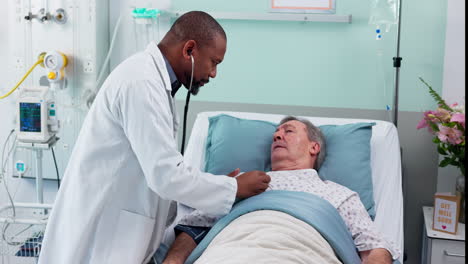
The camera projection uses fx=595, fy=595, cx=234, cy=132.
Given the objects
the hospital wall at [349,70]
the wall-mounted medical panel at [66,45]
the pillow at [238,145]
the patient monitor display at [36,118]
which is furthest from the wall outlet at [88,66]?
the pillow at [238,145]

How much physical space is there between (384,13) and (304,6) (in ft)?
1.19

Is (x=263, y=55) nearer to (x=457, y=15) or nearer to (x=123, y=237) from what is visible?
(x=457, y=15)

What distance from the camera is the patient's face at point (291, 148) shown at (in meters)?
2.27

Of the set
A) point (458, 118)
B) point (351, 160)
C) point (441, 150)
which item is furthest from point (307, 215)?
point (441, 150)

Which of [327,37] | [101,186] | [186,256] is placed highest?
[327,37]

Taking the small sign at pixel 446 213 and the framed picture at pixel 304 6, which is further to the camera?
the framed picture at pixel 304 6

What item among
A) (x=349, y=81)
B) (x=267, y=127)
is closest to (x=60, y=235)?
(x=267, y=127)

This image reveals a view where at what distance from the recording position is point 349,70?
9.14 feet

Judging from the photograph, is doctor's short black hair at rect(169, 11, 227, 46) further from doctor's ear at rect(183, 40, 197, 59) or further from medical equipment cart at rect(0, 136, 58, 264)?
medical equipment cart at rect(0, 136, 58, 264)

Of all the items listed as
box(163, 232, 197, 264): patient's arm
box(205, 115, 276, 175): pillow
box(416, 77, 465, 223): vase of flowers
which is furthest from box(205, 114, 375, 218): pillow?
→ box(163, 232, 197, 264): patient's arm

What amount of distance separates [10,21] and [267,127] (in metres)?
1.45

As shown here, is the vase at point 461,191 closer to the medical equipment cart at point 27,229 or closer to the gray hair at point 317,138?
the gray hair at point 317,138

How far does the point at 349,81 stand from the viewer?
9.18ft

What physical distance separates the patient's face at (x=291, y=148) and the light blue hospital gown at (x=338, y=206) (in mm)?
76
